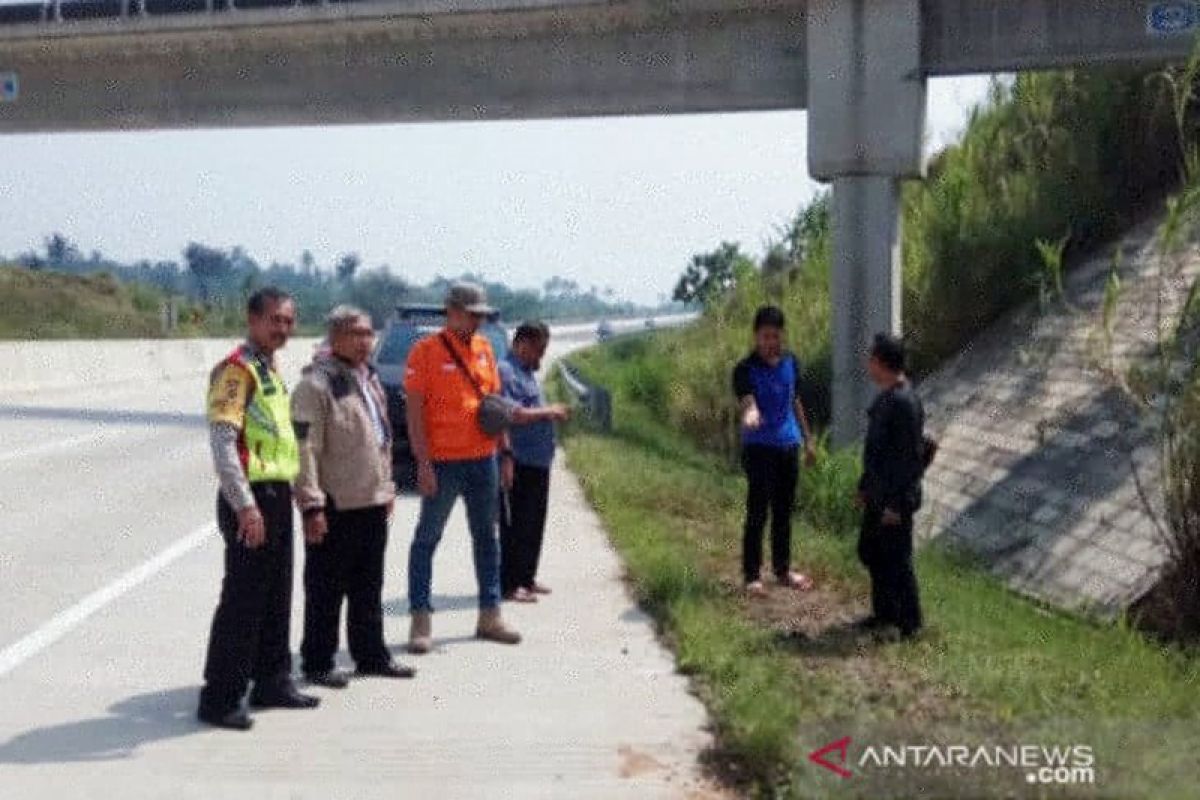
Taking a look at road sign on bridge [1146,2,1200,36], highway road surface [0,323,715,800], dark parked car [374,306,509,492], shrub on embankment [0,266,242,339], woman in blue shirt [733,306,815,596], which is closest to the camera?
highway road surface [0,323,715,800]

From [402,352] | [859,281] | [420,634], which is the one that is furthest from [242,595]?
[859,281]

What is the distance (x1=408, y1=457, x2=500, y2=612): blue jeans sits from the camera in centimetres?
747

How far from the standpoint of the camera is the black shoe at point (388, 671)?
695cm

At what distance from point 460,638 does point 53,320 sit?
66.8 meters

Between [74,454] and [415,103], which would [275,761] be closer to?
[74,454]

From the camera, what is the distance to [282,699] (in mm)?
6387

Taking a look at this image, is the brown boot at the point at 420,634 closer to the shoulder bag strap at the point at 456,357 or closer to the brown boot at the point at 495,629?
the brown boot at the point at 495,629

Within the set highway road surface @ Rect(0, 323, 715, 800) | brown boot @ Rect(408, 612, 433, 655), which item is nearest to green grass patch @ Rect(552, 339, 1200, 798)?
highway road surface @ Rect(0, 323, 715, 800)

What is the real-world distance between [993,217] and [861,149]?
2361mm

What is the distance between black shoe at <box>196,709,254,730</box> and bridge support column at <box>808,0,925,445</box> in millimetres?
13666

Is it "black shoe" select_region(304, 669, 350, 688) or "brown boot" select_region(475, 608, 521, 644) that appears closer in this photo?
"black shoe" select_region(304, 669, 350, 688)

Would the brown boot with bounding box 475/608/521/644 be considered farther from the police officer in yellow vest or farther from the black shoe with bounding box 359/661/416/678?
the police officer in yellow vest

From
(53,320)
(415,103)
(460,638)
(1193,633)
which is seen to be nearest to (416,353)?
(460,638)

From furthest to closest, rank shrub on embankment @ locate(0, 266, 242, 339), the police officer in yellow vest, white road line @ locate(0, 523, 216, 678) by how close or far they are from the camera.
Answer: shrub on embankment @ locate(0, 266, 242, 339), white road line @ locate(0, 523, 216, 678), the police officer in yellow vest
